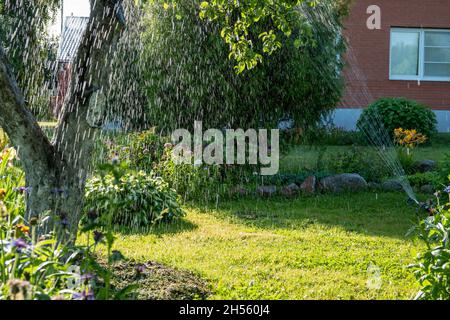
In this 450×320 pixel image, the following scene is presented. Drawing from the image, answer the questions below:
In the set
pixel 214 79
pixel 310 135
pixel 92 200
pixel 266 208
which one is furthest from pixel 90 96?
pixel 310 135

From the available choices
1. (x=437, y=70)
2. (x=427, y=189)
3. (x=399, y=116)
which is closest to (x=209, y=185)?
(x=427, y=189)

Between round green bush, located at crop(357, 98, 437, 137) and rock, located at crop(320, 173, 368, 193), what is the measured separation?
5.49 m

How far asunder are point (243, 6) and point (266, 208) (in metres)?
3.18

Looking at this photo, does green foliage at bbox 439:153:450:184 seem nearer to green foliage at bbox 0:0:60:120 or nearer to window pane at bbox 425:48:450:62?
window pane at bbox 425:48:450:62

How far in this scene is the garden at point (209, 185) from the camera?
414cm

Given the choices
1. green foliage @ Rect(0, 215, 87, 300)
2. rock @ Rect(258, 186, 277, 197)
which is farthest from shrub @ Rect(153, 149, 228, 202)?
green foliage @ Rect(0, 215, 87, 300)

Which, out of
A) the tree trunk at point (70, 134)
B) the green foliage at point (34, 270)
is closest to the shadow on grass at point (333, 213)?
the tree trunk at point (70, 134)

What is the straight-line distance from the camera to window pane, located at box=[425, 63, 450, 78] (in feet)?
60.1

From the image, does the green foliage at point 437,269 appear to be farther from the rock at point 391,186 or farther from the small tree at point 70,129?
the rock at point 391,186

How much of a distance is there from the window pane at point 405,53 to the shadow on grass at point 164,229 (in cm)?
1264

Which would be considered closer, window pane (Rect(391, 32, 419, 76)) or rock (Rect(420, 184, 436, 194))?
rock (Rect(420, 184, 436, 194))

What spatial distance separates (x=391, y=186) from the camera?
30.2 ft

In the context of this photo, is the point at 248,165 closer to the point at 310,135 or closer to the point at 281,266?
the point at 310,135

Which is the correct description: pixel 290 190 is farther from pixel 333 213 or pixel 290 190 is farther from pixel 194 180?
pixel 194 180
